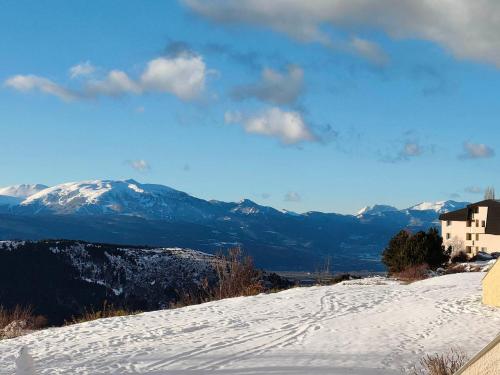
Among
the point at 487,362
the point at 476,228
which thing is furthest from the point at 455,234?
the point at 487,362

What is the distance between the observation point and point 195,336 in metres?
17.6

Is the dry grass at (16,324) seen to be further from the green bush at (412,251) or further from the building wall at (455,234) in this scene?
the building wall at (455,234)

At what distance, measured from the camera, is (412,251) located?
52125 mm

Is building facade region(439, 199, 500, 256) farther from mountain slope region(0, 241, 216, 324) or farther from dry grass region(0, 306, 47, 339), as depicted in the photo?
dry grass region(0, 306, 47, 339)

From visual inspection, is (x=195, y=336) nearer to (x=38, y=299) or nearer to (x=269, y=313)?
(x=269, y=313)

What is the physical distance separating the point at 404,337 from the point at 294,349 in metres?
3.63

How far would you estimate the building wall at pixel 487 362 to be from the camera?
628cm

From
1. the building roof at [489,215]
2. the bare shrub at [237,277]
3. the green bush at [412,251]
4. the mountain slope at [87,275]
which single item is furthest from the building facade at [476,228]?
the bare shrub at [237,277]

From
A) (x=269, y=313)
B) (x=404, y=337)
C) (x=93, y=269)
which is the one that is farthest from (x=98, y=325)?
(x=93, y=269)

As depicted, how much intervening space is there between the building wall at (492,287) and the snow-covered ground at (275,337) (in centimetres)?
42

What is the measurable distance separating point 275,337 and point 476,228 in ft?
246

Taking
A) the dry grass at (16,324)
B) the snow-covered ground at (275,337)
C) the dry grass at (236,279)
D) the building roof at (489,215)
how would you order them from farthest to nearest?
1. the building roof at (489,215)
2. the dry grass at (236,279)
3. the dry grass at (16,324)
4. the snow-covered ground at (275,337)

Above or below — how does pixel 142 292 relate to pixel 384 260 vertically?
below

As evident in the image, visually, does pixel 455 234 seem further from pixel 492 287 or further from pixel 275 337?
pixel 275 337
